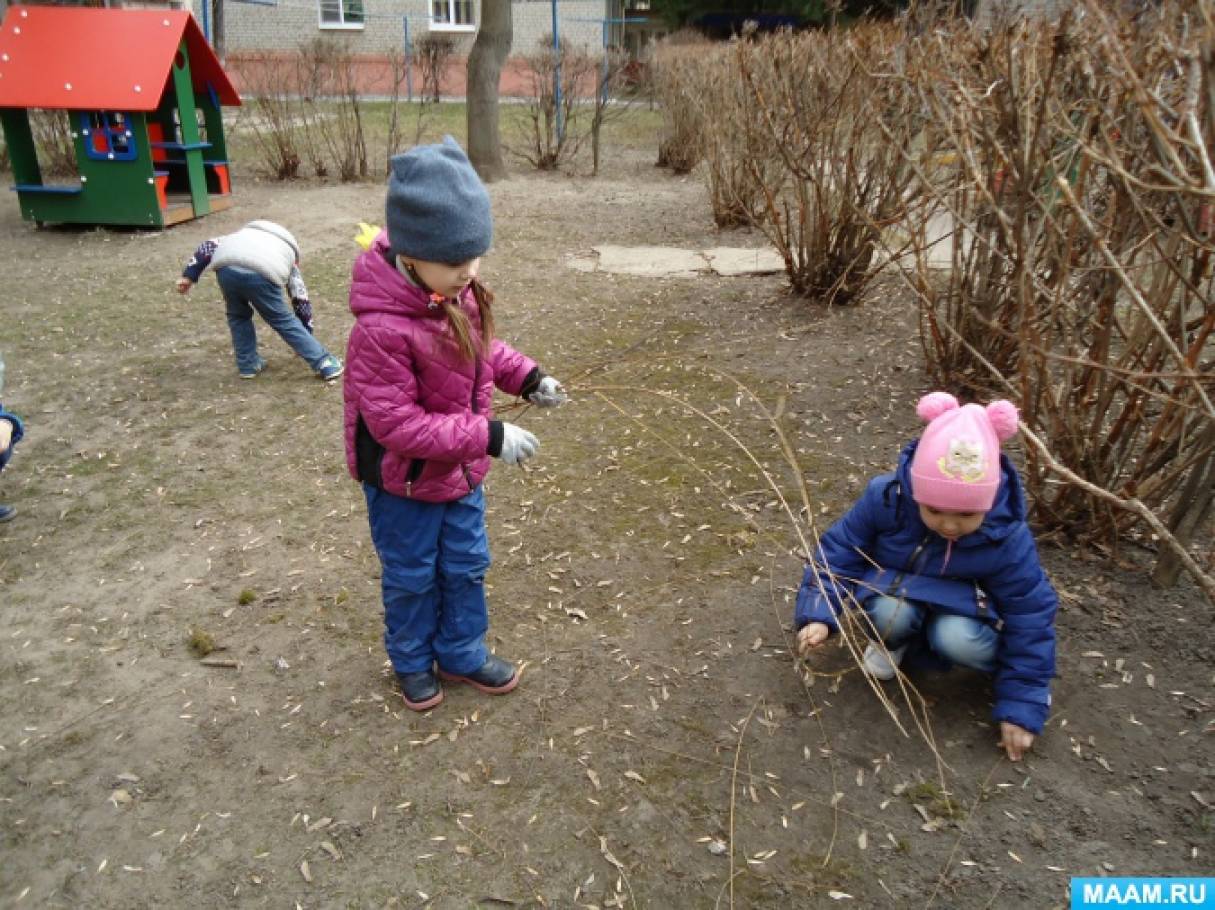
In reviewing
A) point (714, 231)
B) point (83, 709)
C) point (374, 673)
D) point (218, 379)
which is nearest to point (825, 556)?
point (374, 673)

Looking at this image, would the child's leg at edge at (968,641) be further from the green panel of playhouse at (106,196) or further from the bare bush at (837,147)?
the green panel of playhouse at (106,196)

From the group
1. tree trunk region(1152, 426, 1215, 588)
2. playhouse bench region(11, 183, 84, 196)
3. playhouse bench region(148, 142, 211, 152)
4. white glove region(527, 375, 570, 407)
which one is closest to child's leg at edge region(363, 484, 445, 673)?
white glove region(527, 375, 570, 407)

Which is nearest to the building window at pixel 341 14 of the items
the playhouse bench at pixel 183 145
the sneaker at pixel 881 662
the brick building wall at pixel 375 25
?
the brick building wall at pixel 375 25

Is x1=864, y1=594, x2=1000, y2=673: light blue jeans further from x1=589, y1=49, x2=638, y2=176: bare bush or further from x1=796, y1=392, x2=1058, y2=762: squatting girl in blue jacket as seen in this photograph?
x1=589, y1=49, x2=638, y2=176: bare bush

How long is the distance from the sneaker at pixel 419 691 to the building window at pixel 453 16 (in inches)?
1011

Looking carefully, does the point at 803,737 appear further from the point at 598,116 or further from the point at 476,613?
the point at 598,116

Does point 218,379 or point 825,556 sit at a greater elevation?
point 825,556

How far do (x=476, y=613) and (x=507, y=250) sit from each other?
Result: 5.62 metres

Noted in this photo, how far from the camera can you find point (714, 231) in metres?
8.10

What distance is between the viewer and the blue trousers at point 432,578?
2293 millimetres

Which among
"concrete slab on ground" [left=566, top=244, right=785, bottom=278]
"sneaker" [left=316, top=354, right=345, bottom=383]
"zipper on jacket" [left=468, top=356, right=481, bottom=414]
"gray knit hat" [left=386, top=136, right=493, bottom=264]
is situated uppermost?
"gray knit hat" [left=386, top=136, right=493, bottom=264]

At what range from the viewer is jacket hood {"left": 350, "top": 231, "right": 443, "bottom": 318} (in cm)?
208

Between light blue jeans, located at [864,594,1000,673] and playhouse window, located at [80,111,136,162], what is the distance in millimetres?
7876

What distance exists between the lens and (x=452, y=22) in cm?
2512
